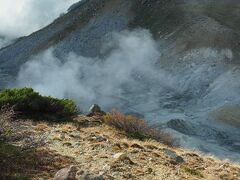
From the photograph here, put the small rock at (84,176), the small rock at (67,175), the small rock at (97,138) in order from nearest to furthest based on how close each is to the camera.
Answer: the small rock at (67,175), the small rock at (84,176), the small rock at (97,138)

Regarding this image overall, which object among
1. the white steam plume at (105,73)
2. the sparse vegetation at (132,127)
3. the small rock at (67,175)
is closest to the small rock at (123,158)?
the small rock at (67,175)

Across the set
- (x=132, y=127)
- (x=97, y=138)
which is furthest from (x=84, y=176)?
(x=132, y=127)

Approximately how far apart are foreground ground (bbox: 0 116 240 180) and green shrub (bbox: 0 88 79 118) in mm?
1912

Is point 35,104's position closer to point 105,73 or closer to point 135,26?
point 105,73

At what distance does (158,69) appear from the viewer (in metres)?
58.4

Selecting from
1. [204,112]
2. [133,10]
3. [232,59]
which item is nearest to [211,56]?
[232,59]

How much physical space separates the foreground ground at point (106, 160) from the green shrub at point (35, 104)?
191cm

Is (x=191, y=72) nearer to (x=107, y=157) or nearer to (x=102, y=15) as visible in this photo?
(x=102, y=15)

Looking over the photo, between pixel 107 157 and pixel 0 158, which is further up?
pixel 107 157

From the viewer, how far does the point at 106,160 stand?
12.3m

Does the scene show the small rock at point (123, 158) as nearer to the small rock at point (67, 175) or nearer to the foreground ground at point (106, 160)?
the foreground ground at point (106, 160)

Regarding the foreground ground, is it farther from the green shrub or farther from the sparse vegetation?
the green shrub

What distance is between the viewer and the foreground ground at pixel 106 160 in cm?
1116

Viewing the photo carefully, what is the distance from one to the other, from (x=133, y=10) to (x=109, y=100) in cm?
2535
